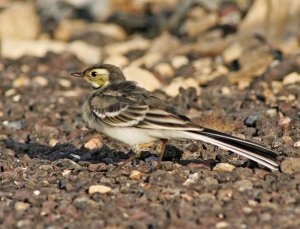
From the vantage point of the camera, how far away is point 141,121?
30.1ft

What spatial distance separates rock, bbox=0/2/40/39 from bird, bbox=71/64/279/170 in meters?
10.7

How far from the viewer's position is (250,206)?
802cm

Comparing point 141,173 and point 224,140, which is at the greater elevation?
point 224,140

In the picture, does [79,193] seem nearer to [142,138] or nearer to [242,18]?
[142,138]

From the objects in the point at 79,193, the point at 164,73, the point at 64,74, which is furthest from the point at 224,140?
the point at 64,74

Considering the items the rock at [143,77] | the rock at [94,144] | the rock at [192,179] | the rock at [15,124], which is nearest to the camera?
the rock at [192,179]

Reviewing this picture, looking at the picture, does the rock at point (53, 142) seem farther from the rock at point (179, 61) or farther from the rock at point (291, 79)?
the rock at point (179, 61)

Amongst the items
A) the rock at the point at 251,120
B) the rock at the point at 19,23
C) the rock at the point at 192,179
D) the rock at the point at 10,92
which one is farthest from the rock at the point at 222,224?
the rock at the point at 19,23

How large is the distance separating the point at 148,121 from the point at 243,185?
1.36 metres

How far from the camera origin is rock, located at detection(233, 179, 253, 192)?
8500 mm

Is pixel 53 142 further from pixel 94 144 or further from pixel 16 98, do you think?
pixel 16 98

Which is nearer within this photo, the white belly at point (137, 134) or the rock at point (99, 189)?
the rock at point (99, 189)

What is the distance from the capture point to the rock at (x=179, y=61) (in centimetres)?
1686

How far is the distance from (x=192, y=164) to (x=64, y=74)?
826 centimetres
